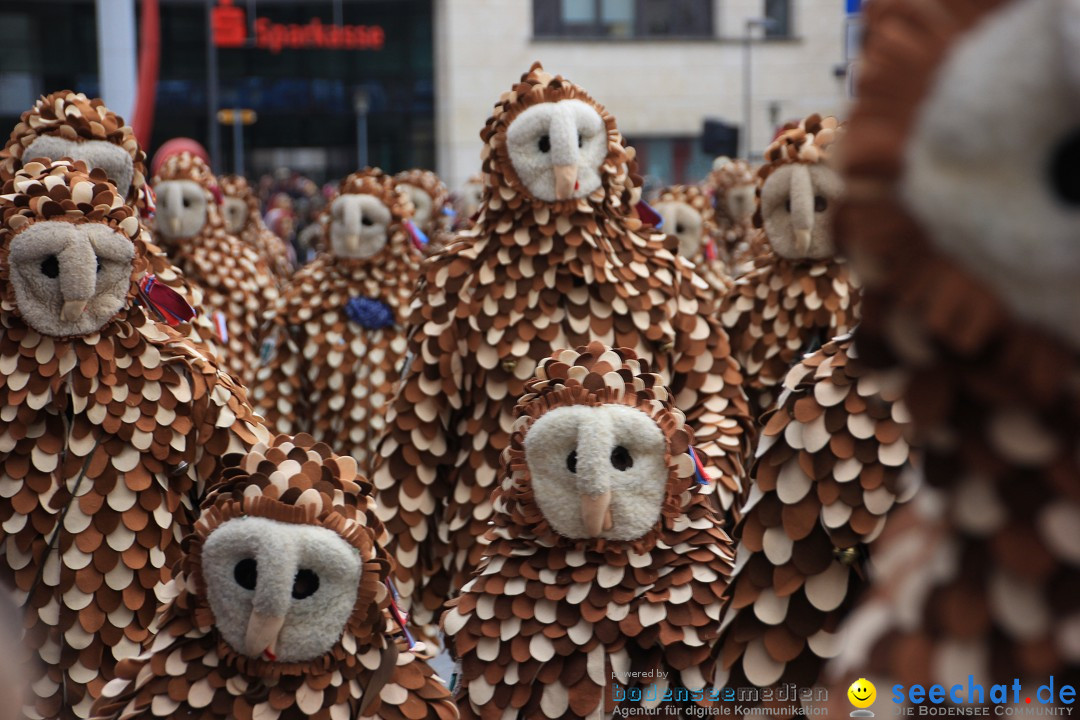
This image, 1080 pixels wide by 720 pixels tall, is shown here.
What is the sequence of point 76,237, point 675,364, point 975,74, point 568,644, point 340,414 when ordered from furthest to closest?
1. point 340,414
2. point 675,364
3. point 76,237
4. point 568,644
5. point 975,74

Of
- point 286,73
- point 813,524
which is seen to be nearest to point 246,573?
point 813,524

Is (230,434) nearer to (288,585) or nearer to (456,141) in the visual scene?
(288,585)

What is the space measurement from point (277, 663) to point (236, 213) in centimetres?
709

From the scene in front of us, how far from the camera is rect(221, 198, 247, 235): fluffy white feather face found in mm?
Result: 8953

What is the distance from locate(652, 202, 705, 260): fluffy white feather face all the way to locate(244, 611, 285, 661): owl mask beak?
5034 mm

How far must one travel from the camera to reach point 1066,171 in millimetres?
978

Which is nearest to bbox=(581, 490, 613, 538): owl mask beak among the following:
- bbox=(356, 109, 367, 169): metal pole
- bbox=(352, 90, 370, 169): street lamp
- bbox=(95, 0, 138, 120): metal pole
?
bbox=(95, 0, 138, 120): metal pole

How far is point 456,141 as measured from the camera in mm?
24891

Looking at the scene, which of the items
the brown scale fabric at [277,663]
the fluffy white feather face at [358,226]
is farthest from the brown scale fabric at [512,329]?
the fluffy white feather face at [358,226]

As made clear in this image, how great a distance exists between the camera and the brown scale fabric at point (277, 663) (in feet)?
7.46

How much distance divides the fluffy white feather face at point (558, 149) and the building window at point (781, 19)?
2201 cm

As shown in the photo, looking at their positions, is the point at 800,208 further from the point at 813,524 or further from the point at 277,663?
the point at 277,663

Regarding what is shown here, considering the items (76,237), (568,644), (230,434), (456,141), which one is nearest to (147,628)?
(230,434)

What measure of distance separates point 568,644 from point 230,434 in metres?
1.01
